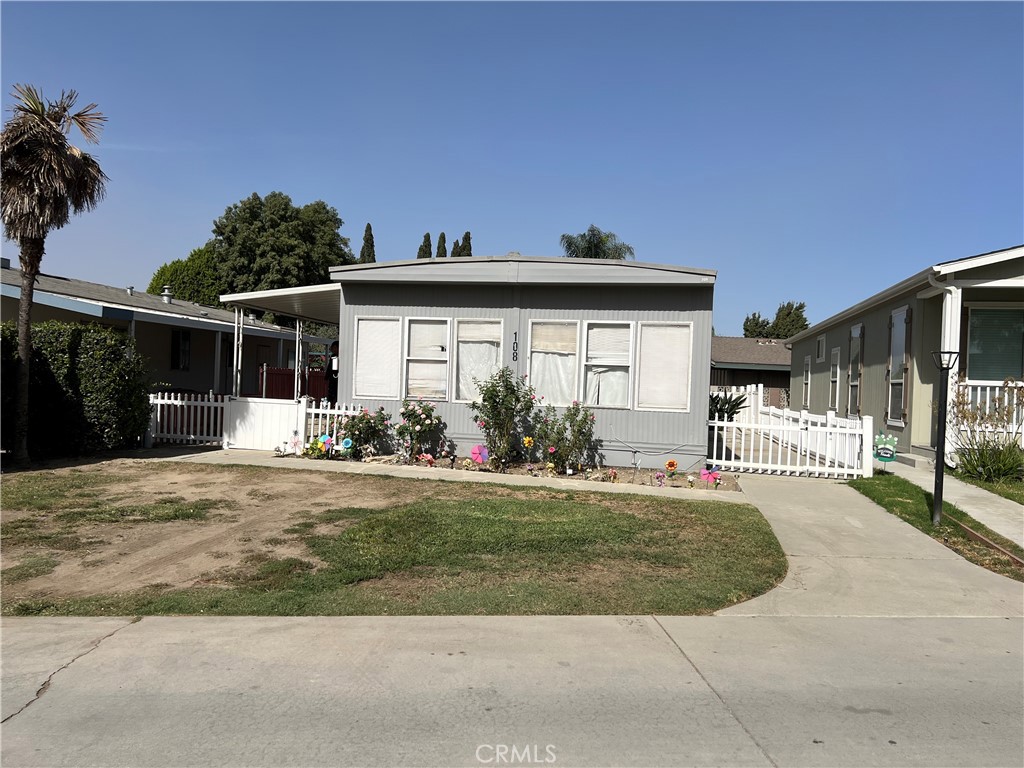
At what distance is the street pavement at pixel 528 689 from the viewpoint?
3.34 m

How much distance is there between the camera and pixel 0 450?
10992 millimetres

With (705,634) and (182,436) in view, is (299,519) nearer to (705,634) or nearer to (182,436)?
(705,634)

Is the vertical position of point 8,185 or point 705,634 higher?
point 8,185

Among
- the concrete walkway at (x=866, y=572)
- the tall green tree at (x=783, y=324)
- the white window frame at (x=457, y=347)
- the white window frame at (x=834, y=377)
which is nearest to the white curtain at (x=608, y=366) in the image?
the white window frame at (x=457, y=347)

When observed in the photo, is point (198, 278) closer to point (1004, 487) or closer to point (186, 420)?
point (186, 420)

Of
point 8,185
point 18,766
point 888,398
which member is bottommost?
point 18,766

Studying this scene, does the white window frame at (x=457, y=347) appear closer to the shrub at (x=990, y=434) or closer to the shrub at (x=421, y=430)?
the shrub at (x=421, y=430)

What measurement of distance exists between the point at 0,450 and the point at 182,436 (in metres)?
3.06

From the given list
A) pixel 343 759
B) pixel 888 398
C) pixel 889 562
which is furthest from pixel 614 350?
pixel 343 759

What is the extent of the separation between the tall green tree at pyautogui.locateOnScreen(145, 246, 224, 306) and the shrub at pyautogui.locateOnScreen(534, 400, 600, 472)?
3517 centimetres

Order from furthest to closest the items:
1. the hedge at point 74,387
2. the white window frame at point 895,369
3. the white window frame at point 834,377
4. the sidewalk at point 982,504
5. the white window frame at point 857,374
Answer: the white window frame at point 834,377 → the white window frame at point 857,374 → the white window frame at point 895,369 → the hedge at point 74,387 → the sidewalk at point 982,504

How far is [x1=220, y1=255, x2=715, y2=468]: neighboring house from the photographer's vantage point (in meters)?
11.7

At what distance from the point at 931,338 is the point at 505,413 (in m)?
8.09

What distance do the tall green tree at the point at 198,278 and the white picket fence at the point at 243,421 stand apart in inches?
1205
